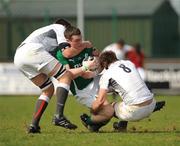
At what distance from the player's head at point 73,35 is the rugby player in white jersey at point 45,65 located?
9 centimetres

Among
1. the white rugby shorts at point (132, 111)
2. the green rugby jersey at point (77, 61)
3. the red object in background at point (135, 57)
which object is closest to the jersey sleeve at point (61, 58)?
the green rugby jersey at point (77, 61)

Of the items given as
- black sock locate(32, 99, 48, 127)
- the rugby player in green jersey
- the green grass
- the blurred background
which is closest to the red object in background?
the blurred background

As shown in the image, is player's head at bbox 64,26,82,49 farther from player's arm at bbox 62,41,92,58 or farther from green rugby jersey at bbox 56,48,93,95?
green rugby jersey at bbox 56,48,93,95

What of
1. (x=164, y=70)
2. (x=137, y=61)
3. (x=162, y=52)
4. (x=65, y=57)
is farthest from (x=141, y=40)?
(x=65, y=57)

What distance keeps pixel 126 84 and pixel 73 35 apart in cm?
116

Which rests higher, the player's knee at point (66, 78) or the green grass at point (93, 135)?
the player's knee at point (66, 78)

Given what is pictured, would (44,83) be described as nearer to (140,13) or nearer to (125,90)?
(125,90)

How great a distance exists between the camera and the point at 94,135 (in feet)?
38.7

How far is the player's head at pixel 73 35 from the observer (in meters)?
12.1

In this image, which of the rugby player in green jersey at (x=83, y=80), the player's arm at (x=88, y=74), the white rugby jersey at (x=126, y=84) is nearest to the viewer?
the white rugby jersey at (x=126, y=84)

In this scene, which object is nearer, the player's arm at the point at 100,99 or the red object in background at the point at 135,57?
the player's arm at the point at 100,99

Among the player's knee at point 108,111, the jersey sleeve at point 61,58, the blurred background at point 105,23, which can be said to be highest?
the jersey sleeve at point 61,58

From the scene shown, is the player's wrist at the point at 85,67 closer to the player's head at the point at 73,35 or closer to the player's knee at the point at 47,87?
the player's head at the point at 73,35

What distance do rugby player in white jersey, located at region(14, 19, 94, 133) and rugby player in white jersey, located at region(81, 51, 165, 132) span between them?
439 millimetres
